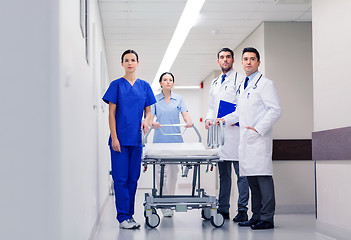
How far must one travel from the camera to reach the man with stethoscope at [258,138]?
3.86 meters

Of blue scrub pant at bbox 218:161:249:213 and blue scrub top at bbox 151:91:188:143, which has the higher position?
blue scrub top at bbox 151:91:188:143

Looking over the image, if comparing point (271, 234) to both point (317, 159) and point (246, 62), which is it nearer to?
point (317, 159)

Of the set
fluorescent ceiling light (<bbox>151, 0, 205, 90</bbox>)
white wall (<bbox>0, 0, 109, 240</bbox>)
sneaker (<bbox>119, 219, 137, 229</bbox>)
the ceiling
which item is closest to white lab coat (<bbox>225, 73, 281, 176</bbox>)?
sneaker (<bbox>119, 219, 137, 229</bbox>)

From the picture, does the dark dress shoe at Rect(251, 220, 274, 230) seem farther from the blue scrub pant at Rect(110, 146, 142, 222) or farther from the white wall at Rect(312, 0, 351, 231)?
the blue scrub pant at Rect(110, 146, 142, 222)

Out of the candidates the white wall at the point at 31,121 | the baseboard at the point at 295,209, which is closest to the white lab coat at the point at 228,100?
the baseboard at the point at 295,209

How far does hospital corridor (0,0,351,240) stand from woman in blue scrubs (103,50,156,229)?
0.04ft

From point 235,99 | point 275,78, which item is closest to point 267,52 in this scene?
point 275,78

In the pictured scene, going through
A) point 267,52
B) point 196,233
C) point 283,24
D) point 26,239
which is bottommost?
point 196,233

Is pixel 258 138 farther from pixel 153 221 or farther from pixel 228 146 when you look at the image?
pixel 153 221

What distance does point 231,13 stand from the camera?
5.65m

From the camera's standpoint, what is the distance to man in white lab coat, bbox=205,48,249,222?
4.45 metres

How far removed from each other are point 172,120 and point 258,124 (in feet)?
4.52

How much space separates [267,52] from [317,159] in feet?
6.06

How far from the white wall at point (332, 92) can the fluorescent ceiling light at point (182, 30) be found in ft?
4.91
